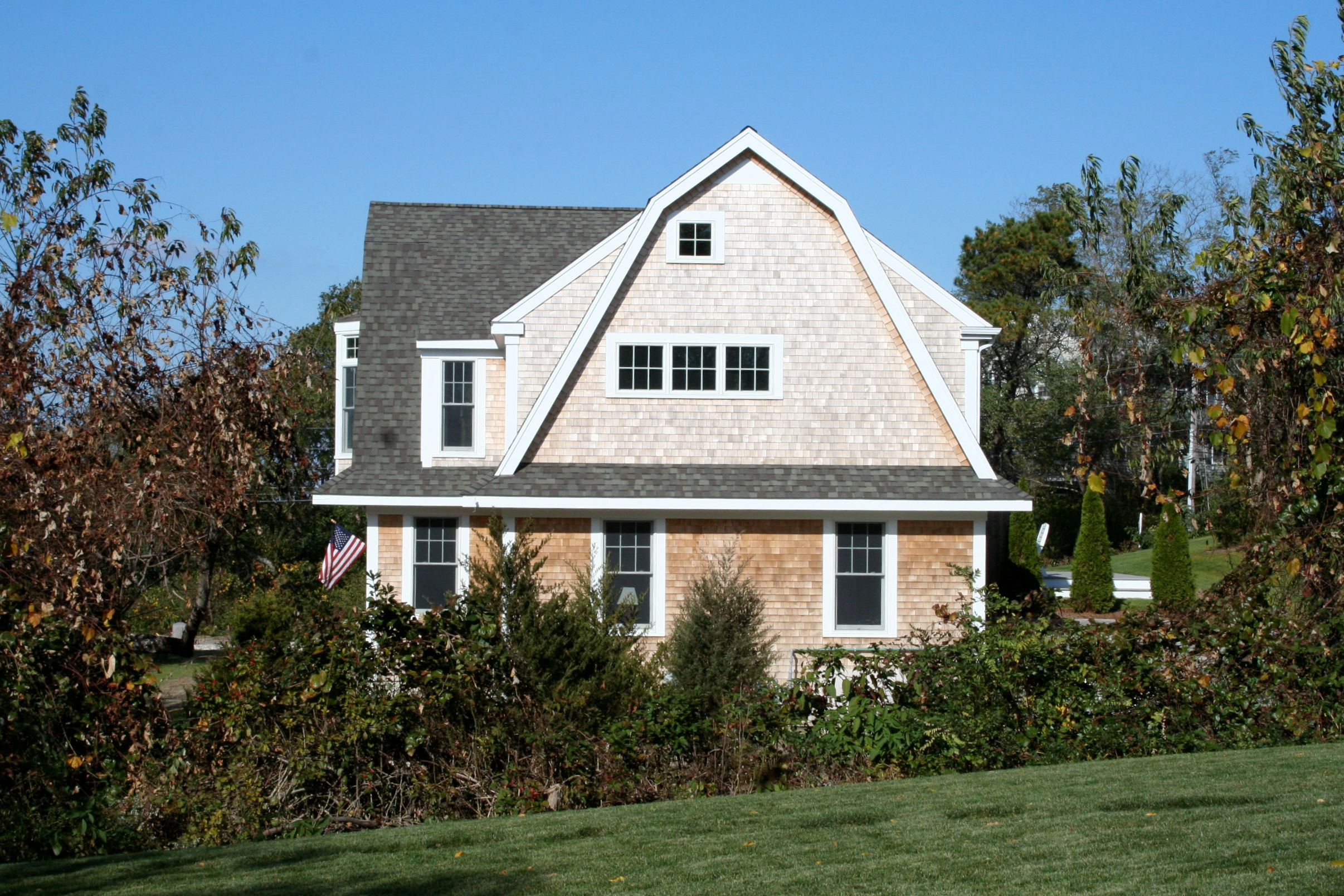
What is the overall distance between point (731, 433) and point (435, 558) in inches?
179

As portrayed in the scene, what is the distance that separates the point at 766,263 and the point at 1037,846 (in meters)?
11.5

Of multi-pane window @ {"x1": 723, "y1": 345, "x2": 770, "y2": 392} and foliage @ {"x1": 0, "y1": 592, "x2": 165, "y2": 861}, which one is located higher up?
multi-pane window @ {"x1": 723, "y1": 345, "x2": 770, "y2": 392}

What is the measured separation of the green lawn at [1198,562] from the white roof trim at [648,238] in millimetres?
17199

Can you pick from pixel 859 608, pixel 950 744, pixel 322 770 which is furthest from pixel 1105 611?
pixel 322 770

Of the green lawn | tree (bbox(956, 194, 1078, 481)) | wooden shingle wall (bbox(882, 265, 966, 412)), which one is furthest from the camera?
tree (bbox(956, 194, 1078, 481))

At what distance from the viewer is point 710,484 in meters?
17.0

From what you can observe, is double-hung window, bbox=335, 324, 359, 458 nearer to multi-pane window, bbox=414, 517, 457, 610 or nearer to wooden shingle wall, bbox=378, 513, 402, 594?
wooden shingle wall, bbox=378, 513, 402, 594

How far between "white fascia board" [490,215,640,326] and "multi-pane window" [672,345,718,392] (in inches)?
66.4

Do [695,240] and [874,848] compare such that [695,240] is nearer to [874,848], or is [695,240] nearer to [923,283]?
[923,283]

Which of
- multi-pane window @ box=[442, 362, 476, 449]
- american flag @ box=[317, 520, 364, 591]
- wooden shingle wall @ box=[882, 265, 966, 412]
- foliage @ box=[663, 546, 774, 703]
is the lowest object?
foliage @ box=[663, 546, 774, 703]

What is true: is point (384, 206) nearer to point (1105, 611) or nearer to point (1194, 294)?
point (1194, 294)

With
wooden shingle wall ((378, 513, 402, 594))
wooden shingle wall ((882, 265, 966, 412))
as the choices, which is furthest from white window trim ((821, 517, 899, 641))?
wooden shingle wall ((378, 513, 402, 594))

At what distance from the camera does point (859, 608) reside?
17.3 metres

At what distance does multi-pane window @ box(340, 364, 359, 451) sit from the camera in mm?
20125
